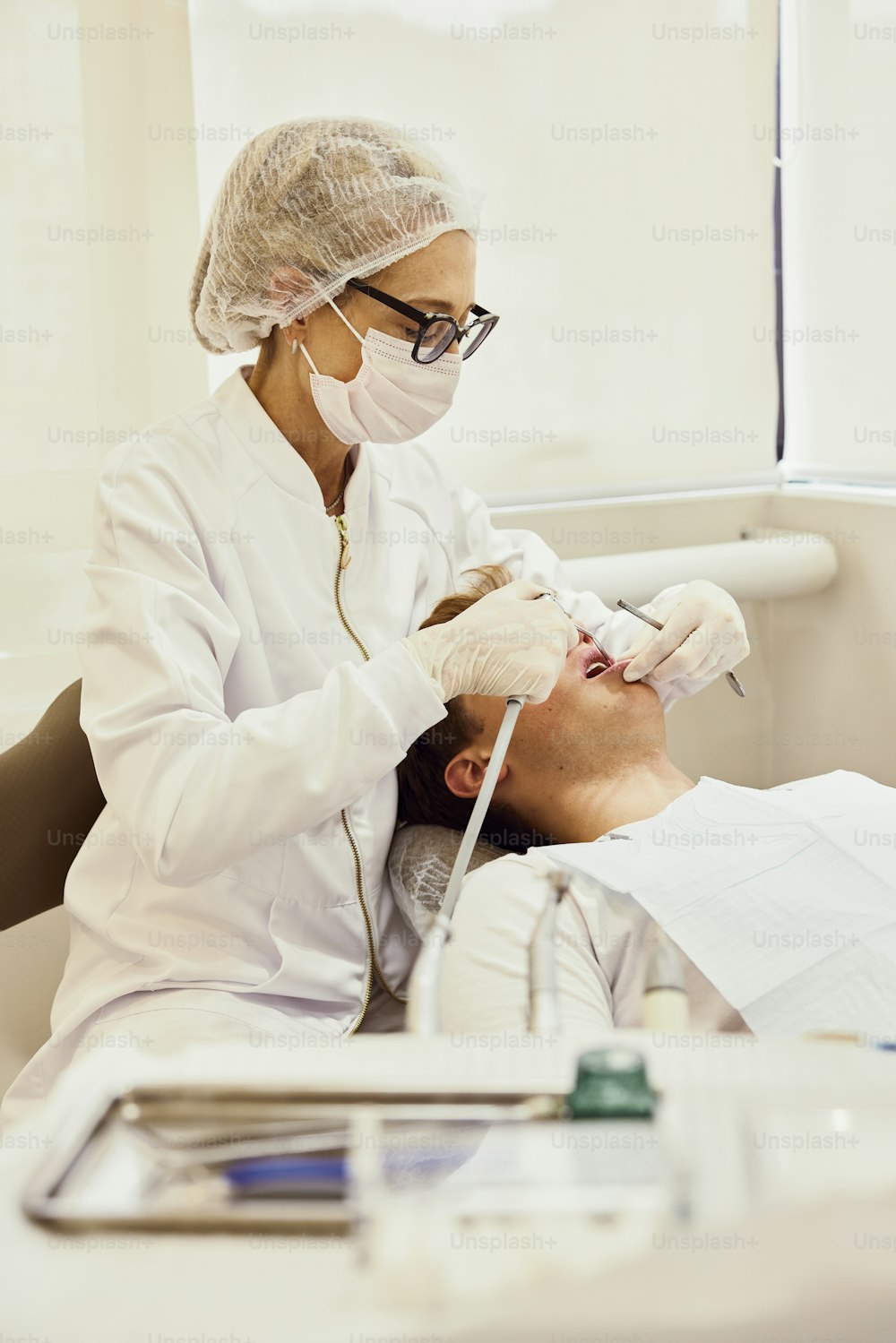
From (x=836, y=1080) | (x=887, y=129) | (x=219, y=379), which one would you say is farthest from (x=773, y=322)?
(x=836, y=1080)

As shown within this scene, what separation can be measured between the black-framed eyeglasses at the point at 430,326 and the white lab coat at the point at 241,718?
217 millimetres

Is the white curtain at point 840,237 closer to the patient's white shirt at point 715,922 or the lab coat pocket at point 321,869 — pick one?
the patient's white shirt at point 715,922

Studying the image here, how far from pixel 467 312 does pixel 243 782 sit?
0.71 meters

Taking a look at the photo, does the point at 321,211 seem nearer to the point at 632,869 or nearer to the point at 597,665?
the point at 597,665

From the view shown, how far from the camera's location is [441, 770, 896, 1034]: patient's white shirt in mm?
1242

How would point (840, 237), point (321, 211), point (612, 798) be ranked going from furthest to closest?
point (840, 237), point (612, 798), point (321, 211)

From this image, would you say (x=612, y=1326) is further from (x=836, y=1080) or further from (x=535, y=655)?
(x=535, y=655)

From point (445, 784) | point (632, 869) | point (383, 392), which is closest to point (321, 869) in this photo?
point (445, 784)

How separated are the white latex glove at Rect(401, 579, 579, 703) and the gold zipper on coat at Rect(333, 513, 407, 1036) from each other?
0.63 ft

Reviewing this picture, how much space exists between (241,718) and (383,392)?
0.49 m

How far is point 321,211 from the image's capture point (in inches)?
58.6

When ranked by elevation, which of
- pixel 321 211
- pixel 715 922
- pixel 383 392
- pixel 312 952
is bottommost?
pixel 312 952

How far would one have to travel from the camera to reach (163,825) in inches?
50.4

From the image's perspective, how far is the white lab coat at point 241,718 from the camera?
50.6 inches
